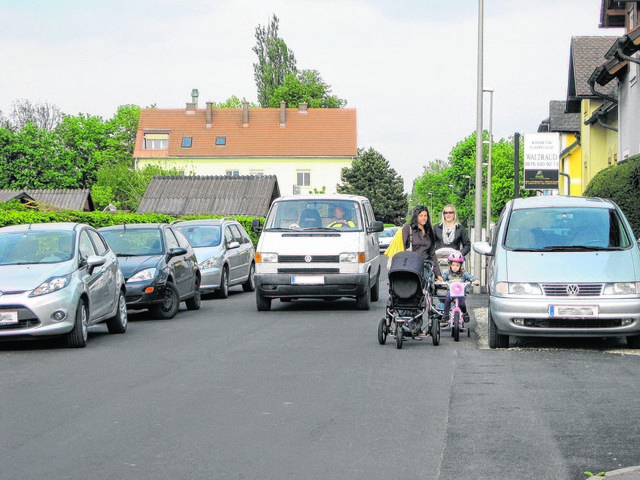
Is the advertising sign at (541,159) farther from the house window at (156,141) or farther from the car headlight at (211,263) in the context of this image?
the house window at (156,141)

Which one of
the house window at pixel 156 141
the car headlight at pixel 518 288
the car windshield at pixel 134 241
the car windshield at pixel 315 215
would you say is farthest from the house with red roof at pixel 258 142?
the car headlight at pixel 518 288

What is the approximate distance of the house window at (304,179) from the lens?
103000 mm

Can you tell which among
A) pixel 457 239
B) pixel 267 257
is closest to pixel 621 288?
pixel 457 239

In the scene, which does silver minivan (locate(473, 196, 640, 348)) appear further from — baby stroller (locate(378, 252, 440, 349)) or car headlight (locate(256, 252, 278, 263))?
car headlight (locate(256, 252, 278, 263))

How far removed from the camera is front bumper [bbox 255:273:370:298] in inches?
716

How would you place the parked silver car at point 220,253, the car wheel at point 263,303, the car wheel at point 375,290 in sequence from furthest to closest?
the parked silver car at point 220,253
the car wheel at point 375,290
the car wheel at point 263,303

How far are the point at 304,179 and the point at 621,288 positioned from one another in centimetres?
9170

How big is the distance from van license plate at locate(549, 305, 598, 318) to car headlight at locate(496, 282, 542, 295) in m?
0.29

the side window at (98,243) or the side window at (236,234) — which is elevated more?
the side window at (98,243)

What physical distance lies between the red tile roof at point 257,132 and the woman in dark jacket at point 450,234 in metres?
87.2

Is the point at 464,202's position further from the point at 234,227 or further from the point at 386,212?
the point at 234,227

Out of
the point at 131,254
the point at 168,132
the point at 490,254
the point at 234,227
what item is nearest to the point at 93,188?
the point at 168,132

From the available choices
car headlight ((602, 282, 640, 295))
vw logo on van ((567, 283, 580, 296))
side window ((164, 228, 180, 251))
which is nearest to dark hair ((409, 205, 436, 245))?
vw logo on van ((567, 283, 580, 296))

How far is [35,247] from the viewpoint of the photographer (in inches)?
550
